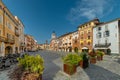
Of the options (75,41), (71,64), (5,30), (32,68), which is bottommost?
(71,64)

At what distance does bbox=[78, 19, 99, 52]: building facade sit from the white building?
246cm

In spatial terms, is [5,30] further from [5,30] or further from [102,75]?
[102,75]

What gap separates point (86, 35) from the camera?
165ft

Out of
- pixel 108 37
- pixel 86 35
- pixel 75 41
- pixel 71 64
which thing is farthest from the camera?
pixel 75 41

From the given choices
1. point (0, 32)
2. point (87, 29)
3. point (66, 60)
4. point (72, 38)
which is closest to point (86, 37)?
point (87, 29)

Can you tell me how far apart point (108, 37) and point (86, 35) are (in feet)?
42.7

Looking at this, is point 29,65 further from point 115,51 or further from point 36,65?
point 115,51

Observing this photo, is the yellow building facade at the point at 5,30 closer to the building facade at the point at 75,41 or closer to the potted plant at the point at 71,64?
the potted plant at the point at 71,64

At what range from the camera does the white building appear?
3434 cm

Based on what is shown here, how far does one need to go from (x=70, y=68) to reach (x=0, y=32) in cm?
1972

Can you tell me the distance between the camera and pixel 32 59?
6266 millimetres

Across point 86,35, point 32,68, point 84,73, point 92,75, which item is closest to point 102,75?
point 92,75

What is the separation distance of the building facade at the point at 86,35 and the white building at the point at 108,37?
2.46 meters

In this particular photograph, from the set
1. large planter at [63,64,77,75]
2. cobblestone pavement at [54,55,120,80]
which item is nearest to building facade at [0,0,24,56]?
large planter at [63,64,77,75]
